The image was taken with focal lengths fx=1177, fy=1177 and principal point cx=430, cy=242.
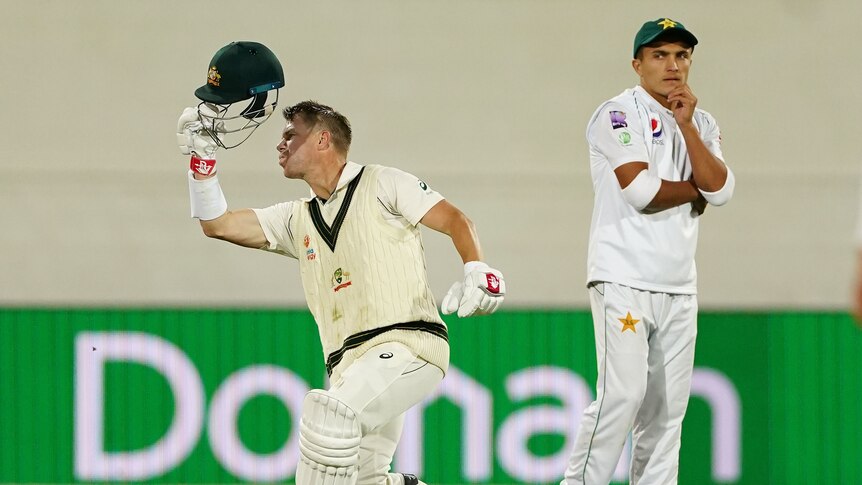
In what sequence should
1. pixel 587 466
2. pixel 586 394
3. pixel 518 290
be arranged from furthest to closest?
pixel 518 290, pixel 586 394, pixel 587 466

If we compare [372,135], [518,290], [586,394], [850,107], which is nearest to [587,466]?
[586,394]

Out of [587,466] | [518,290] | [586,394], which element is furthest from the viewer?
[518,290]

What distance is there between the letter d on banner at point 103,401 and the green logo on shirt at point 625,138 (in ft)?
17.6

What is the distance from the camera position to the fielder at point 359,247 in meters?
4.52

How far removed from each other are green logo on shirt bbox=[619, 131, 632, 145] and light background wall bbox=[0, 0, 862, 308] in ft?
16.7

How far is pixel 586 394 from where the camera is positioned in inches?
349

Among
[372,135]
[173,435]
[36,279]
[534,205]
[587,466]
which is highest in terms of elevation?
[372,135]

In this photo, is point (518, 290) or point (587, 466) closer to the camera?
point (587, 466)

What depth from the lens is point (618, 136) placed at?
14.5ft

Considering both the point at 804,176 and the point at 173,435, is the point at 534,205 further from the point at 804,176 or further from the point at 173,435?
the point at 173,435

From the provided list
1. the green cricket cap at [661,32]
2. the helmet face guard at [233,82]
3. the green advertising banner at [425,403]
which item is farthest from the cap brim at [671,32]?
the green advertising banner at [425,403]

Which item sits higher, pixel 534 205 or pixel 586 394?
pixel 534 205

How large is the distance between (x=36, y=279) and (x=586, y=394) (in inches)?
178

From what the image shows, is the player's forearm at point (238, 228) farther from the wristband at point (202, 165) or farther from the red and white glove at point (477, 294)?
the red and white glove at point (477, 294)
